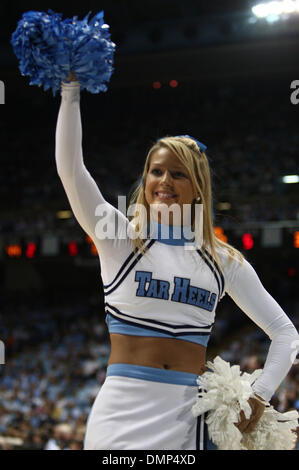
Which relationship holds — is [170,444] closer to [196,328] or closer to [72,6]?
[196,328]

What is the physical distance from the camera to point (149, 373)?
163 cm

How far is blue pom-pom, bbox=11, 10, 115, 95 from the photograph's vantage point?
1.51 meters

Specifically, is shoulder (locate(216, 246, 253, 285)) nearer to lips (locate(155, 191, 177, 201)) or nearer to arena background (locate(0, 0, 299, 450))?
lips (locate(155, 191, 177, 201))

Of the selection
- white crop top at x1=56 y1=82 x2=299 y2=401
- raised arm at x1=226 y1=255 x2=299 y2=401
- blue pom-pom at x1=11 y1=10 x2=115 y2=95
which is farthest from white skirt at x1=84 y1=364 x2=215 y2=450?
blue pom-pom at x1=11 y1=10 x2=115 y2=95

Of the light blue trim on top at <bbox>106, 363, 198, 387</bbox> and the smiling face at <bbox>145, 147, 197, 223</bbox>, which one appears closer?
the light blue trim on top at <bbox>106, 363, 198, 387</bbox>

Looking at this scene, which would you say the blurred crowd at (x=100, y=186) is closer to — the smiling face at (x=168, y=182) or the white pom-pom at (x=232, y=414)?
the white pom-pom at (x=232, y=414)

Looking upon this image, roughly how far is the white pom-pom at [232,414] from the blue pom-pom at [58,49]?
0.85 metres

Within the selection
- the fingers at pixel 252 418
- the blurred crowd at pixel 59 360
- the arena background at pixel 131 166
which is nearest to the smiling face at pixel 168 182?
the fingers at pixel 252 418

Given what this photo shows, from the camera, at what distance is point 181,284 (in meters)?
1.73

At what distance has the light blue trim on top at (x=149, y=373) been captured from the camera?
5.36ft

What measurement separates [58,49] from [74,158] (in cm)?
27

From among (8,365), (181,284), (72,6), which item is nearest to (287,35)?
(72,6)

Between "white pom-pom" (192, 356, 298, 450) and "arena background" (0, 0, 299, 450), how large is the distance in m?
5.74

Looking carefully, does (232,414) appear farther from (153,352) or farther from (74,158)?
(74,158)
